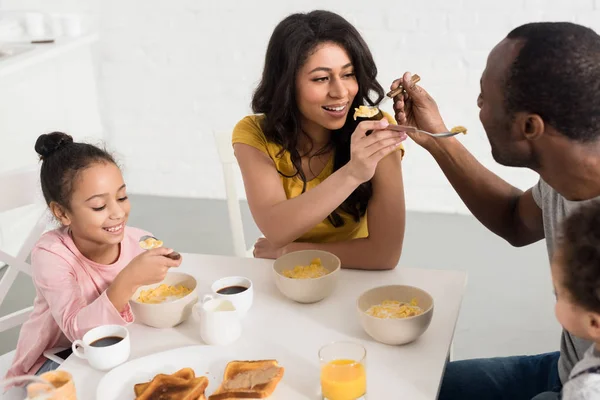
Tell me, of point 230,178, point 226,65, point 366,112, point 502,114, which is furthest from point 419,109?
point 226,65

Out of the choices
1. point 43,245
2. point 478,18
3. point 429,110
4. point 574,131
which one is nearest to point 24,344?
point 43,245

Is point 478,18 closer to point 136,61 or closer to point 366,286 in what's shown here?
point 136,61

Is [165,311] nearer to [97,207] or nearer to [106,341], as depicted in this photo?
[106,341]

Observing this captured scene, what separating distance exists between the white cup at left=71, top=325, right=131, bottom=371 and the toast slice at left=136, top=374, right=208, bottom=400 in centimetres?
10

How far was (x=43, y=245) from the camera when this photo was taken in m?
1.53

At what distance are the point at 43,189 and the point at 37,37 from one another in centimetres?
221

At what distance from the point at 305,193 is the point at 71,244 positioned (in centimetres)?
50

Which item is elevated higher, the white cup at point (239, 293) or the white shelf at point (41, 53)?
the white shelf at point (41, 53)

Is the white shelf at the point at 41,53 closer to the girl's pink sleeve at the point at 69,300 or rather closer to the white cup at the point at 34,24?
the white cup at the point at 34,24

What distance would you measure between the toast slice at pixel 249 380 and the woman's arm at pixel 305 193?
46 cm

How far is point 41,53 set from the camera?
3.27 metres

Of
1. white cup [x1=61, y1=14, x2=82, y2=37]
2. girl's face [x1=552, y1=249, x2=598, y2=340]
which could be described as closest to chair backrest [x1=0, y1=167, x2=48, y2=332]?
girl's face [x1=552, y1=249, x2=598, y2=340]

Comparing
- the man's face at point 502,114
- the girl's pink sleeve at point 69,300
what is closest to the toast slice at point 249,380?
the girl's pink sleeve at point 69,300

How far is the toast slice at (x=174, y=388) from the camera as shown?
116 centimetres
